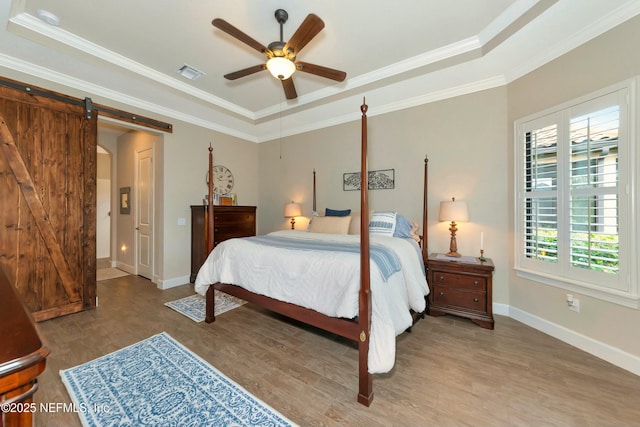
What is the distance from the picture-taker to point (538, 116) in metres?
2.63

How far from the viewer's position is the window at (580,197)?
202 cm

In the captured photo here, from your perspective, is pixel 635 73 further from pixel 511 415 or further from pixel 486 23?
pixel 511 415

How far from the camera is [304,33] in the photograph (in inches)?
76.6

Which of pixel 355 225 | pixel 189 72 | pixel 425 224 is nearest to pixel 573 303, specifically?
pixel 425 224

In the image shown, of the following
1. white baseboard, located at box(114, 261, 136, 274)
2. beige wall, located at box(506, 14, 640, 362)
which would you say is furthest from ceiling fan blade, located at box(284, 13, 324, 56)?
white baseboard, located at box(114, 261, 136, 274)

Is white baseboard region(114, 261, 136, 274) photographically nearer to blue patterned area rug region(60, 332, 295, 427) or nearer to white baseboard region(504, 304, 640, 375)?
blue patterned area rug region(60, 332, 295, 427)

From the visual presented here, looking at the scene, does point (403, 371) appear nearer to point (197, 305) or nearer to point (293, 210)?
point (197, 305)

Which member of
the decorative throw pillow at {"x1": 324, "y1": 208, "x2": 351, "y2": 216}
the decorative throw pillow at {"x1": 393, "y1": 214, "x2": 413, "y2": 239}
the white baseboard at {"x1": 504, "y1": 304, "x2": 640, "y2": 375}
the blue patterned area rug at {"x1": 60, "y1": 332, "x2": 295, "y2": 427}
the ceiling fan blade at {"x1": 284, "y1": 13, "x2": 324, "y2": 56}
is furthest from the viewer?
the decorative throw pillow at {"x1": 324, "y1": 208, "x2": 351, "y2": 216}

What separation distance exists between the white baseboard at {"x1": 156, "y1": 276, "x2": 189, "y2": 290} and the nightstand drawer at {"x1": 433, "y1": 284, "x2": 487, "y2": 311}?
391 cm

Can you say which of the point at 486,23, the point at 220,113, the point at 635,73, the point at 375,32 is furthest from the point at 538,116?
the point at 220,113

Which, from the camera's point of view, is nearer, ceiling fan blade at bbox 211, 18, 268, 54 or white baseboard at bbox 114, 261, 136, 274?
ceiling fan blade at bbox 211, 18, 268, 54

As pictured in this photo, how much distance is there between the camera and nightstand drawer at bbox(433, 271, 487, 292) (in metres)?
2.72

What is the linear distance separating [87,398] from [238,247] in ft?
4.88

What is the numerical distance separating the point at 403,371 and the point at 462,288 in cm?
133
